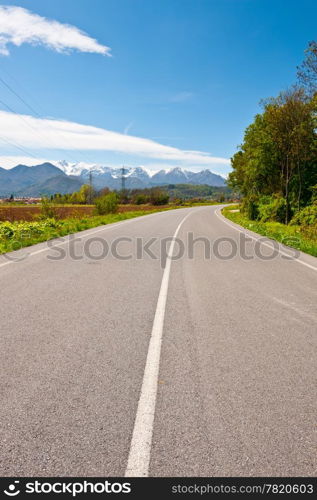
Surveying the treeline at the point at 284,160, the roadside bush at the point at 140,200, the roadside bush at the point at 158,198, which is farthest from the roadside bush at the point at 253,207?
the roadside bush at the point at 140,200

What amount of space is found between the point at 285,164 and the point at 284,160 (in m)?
0.49

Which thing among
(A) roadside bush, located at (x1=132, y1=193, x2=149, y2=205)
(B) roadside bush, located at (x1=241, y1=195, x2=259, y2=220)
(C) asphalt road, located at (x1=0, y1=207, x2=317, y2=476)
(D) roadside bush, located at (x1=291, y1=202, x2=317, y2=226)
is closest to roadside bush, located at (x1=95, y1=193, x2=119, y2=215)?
(B) roadside bush, located at (x1=241, y1=195, x2=259, y2=220)

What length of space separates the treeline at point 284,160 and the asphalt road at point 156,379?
779 inches

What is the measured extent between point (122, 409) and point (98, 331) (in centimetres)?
189

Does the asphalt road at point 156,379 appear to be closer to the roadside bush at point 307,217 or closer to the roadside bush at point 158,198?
the roadside bush at point 307,217

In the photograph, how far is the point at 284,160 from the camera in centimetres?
3134

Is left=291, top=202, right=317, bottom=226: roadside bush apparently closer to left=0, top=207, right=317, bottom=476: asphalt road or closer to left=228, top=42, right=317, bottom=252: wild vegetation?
left=228, top=42, right=317, bottom=252: wild vegetation

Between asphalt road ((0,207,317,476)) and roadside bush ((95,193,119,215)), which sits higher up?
roadside bush ((95,193,119,215))

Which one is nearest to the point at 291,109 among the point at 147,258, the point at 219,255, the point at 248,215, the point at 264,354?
the point at 248,215

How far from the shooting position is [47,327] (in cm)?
493

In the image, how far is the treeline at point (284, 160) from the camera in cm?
2730

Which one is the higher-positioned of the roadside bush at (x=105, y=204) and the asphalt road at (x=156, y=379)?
the roadside bush at (x=105, y=204)

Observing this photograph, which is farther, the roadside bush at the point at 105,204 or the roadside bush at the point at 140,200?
the roadside bush at the point at 140,200

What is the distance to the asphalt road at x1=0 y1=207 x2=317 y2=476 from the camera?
245cm
